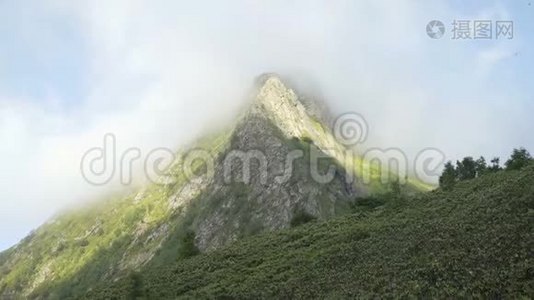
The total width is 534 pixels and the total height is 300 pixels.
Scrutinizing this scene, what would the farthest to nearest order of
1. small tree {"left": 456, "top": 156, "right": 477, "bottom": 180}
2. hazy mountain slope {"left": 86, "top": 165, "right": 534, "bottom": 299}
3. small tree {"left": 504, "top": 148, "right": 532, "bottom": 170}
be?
small tree {"left": 456, "top": 156, "right": 477, "bottom": 180} < small tree {"left": 504, "top": 148, "right": 532, "bottom": 170} < hazy mountain slope {"left": 86, "top": 165, "right": 534, "bottom": 299}

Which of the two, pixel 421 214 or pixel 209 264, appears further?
pixel 209 264

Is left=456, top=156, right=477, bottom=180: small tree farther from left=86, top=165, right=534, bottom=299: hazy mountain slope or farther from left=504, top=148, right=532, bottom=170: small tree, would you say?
left=86, top=165, right=534, bottom=299: hazy mountain slope

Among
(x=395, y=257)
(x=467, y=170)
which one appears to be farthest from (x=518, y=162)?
(x=395, y=257)

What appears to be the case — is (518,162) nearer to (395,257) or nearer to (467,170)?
(467,170)

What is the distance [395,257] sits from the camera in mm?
54312

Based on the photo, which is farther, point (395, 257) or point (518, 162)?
point (518, 162)

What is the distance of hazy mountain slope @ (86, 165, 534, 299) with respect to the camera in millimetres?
41375

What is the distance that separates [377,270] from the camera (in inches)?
2064

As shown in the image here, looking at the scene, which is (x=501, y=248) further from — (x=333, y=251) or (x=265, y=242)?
(x=265, y=242)

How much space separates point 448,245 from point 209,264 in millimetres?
43398

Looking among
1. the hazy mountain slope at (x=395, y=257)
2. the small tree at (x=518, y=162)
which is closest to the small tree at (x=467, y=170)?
the small tree at (x=518, y=162)

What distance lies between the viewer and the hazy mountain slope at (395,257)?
41.4 m

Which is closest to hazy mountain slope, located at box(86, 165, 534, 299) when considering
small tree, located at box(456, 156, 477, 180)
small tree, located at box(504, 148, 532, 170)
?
small tree, located at box(504, 148, 532, 170)

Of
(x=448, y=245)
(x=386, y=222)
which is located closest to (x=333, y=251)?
(x=386, y=222)
